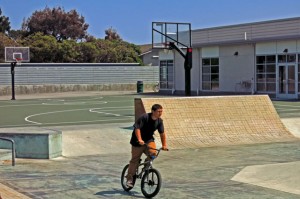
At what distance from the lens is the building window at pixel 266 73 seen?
4000 centimetres

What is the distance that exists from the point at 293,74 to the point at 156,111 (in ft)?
101

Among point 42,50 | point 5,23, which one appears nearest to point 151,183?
point 42,50

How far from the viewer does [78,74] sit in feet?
187

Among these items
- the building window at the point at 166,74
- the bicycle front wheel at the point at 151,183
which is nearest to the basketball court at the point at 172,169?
the bicycle front wheel at the point at 151,183

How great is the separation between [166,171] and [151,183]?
306 centimetres

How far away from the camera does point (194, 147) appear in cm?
1658

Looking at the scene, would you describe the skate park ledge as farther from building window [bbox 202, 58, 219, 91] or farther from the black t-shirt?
building window [bbox 202, 58, 219, 91]

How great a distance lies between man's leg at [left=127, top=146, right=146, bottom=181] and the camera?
9.55 m

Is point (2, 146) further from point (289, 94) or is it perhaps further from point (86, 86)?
point (86, 86)

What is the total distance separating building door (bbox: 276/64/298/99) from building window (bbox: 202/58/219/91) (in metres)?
7.22

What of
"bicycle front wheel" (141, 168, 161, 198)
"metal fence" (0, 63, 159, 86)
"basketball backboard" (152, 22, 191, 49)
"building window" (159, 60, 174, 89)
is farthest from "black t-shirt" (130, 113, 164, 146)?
"metal fence" (0, 63, 159, 86)

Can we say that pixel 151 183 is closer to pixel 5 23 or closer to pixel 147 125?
pixel 147 125

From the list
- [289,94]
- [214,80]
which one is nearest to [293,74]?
[289,94]

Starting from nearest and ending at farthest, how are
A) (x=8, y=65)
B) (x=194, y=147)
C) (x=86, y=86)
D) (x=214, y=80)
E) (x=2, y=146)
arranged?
(x=2, y=146) → (x=194, y=147) → (x=214, y=80) → (x=8, y=65) → (x=86, y=86)
